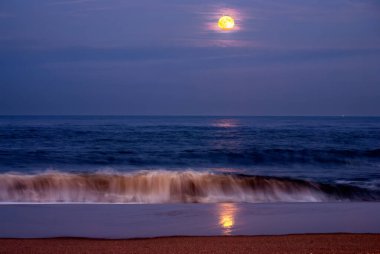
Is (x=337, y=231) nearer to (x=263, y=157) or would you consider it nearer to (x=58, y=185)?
(x=58, y=185)

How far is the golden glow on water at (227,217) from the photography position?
8367 mm

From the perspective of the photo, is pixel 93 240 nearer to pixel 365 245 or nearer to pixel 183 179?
pixel 365 245

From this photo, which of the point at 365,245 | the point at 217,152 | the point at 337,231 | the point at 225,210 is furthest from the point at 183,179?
the point at 217,152

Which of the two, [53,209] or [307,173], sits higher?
[307,173]

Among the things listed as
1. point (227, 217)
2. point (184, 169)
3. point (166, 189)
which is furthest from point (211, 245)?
point (184, 169)

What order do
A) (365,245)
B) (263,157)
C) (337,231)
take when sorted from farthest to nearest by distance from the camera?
1. (263,157)
2. (337,231)
3. (365,245)

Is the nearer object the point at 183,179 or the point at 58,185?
the point at 58,185

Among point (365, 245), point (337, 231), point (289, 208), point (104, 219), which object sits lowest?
point (365, 245)

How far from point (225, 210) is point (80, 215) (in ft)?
9.11

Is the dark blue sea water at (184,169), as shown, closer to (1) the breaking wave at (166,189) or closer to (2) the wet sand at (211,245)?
(1) the breaking wave at (166,189)

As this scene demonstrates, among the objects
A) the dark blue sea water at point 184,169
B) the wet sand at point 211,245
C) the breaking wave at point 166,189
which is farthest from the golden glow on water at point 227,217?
the dark blue sea water at point 184,169

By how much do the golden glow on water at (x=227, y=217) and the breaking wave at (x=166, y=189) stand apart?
6.10ft

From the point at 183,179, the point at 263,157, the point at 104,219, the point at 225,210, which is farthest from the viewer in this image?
the point at 263,157

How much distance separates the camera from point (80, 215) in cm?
971
